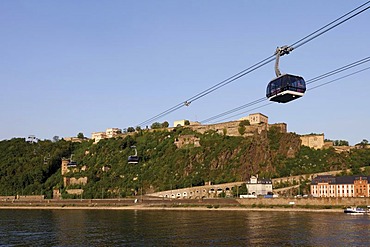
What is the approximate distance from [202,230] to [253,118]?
72.8 metres

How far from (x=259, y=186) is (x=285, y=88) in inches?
2316

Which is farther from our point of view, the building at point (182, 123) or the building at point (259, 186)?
the building at point (182, 123)

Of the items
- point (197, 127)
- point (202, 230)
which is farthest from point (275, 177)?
point (202, 230)

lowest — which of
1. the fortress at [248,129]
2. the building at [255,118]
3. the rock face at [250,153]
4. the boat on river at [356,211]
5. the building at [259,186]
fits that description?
the boat on river at [356,211]

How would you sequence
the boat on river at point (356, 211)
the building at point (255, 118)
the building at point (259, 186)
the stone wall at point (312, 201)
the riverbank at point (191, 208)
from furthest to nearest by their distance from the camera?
1. the building at point (255, 118)
2. the building at point (259, 186)
3. the riverbank at point (191, 208)
4. the stone wall at point (312, 201)
5. the boat on river at point (356, 211)

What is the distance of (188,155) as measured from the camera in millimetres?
99688

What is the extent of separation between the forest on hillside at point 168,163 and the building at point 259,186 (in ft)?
22.0

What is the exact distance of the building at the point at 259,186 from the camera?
79.0 m

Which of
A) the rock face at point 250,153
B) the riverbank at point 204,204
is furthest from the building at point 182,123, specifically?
the riverbank at point 204,204

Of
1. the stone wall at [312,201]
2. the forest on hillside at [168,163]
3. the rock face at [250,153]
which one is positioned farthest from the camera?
the rock face at [250,153]

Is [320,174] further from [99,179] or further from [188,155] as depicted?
[99,179]

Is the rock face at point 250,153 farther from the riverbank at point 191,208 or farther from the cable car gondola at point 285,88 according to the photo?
the cable car gondola at point 285,88

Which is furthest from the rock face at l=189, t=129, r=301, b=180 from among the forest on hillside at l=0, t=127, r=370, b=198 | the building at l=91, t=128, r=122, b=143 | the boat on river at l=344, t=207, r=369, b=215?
the building at l=91, t=128, r=122, b=143

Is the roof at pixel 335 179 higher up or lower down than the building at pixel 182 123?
lower down
